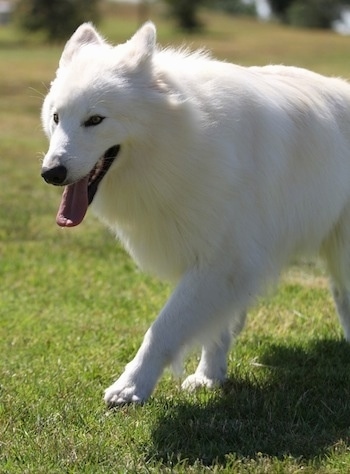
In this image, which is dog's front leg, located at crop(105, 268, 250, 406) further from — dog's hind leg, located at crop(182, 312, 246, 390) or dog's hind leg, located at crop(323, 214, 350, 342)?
dog's hind leg, located at crop(323, 214, 350, 342)

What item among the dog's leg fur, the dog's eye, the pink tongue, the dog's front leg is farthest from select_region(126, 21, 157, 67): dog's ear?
the dog's leg fur

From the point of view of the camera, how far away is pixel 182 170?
13.8ft

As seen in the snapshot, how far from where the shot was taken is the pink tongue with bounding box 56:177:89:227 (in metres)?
4.16

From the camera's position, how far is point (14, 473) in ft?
11.7

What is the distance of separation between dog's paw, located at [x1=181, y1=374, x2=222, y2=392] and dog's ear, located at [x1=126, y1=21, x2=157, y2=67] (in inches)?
69.0

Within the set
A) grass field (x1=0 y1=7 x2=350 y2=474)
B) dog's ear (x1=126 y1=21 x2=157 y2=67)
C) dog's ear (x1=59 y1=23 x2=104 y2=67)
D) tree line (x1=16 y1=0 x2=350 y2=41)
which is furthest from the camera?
tree line (x1=16 y1=0 x2=350 y2=41)

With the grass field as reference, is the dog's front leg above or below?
above

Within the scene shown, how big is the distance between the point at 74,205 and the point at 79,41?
0.88 m

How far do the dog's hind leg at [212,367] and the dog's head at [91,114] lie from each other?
1175 millimetres

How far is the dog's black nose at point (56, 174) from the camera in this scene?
3891 mm

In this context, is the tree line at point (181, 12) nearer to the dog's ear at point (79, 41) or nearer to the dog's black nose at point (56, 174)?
the dog's ear at point (79, 41)

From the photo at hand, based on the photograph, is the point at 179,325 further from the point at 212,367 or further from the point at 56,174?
the point at 56,174

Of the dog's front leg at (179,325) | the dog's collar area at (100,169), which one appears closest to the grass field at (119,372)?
the dog's front leg at (179,325)

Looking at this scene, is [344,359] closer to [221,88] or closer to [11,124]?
[221,88]
